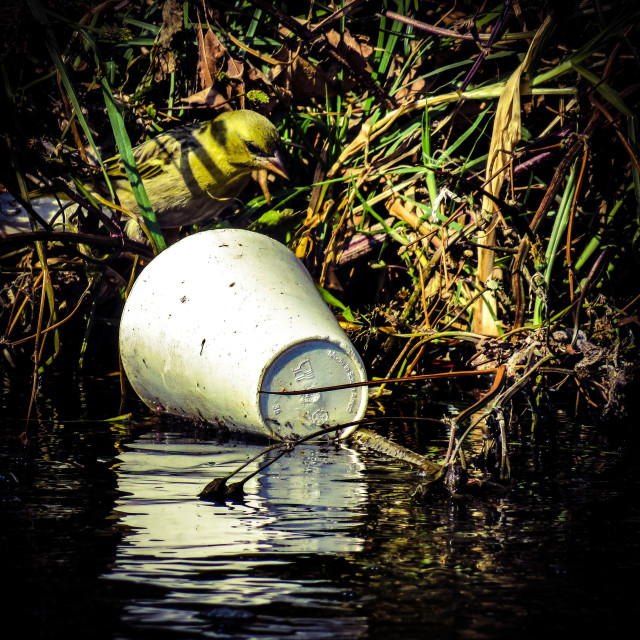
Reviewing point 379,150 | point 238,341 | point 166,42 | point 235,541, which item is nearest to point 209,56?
point 166,42

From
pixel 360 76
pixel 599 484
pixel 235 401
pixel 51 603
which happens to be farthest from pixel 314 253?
pixel 51 603

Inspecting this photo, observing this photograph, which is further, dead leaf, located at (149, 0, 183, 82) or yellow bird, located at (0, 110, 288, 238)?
yellow bird, located at (0, 110, 288, 238)

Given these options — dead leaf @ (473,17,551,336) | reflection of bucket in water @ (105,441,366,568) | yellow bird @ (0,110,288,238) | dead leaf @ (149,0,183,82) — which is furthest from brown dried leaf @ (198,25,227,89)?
reflection of bucket in water @ (105,441,366,568)

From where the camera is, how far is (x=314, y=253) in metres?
4.85

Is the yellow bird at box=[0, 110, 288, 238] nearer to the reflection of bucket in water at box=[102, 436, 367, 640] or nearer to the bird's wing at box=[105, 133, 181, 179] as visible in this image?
the bird's wing at box=[105, 133, 181, 179]

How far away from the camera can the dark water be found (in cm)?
165

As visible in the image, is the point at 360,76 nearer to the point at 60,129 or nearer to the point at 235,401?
the point at 60,129

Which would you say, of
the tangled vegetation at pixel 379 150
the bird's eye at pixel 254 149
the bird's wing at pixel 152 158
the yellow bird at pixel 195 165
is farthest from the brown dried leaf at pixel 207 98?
the bird's eye at pixel 254 149

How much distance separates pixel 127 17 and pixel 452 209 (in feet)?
6.94

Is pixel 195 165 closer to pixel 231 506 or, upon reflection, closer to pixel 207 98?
pixel 207 98

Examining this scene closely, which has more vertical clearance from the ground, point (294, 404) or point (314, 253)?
point (314, 253)

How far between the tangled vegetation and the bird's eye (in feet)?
0.85

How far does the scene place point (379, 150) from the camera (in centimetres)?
479

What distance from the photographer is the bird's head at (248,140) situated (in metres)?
4.72
